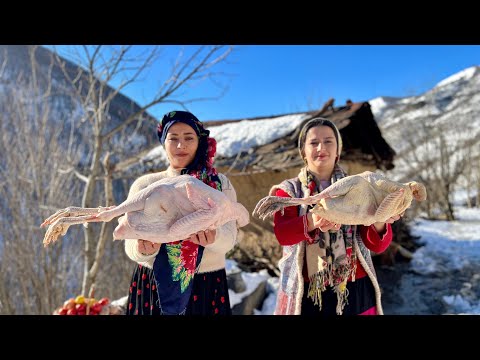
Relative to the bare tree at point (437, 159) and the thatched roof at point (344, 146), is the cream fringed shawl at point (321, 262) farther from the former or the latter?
the bare tree at point (437, 159)

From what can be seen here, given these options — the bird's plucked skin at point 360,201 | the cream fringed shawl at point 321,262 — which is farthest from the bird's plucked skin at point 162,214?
the cream fringed shawl at point 321,262

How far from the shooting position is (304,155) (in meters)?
1.51

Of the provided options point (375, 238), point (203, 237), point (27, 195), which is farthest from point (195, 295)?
point (27, 195)

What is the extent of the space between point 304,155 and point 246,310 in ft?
7.78

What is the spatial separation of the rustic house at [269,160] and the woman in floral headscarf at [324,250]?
2706mm

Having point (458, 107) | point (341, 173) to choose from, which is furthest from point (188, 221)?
point (458, 107)

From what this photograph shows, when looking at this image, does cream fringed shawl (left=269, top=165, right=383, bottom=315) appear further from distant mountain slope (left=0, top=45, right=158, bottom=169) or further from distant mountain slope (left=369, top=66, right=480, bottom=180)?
distant mountain slope (left=369, top=66, right=480, bottom=180)

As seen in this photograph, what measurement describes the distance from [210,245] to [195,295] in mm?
255

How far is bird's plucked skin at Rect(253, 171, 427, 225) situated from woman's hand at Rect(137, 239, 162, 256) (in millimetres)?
437

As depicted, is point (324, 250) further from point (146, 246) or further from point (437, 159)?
point (437, 159)

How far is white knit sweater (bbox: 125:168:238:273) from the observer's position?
1.28 metres

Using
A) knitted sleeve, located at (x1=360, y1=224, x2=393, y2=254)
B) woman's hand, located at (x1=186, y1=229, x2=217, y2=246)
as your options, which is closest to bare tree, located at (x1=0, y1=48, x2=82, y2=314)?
woman's hand, located at (x1=186, y1=229, x2=217, y2=246)
